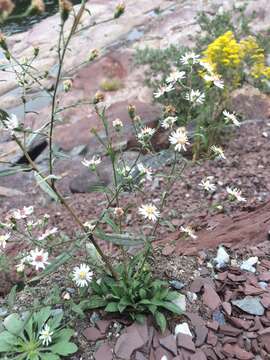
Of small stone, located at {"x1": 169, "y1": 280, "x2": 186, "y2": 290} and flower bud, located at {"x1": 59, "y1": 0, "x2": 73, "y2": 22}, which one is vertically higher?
flower bud, located at {"x1": 59, "y1": 0, "x2": 73, "y2": 22}

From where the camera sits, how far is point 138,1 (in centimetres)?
1052

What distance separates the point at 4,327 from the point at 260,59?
10.9 feet

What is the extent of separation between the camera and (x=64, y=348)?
1903 millimetres

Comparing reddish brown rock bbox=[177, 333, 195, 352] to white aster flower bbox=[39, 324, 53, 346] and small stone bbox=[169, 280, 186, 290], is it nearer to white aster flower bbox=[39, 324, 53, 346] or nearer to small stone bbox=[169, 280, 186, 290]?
small stone bbox=[169, 280, 186, 290]

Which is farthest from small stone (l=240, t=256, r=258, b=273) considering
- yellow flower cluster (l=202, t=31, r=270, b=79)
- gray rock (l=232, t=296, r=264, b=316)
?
yellow flower cluster (l=202, t=31, r=270, b=79)

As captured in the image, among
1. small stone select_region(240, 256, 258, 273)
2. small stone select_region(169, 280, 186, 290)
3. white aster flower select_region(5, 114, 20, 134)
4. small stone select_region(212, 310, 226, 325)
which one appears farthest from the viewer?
small stone select_region(240, 256, 258, 273)

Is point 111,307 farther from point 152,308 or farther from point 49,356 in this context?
point 49,356

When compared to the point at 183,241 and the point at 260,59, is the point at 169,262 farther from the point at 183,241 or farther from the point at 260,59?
the point at 260,59

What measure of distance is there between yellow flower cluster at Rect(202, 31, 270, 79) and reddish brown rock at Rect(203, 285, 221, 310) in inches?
81.7

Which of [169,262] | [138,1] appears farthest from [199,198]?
[138,1]

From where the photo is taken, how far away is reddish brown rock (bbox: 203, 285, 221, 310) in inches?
83.7

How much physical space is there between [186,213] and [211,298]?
1197mm

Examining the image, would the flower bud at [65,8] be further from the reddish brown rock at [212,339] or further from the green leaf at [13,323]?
the reddish brown rock at [212,339]

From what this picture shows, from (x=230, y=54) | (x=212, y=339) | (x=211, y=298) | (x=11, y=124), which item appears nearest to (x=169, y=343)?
(x=212, y=339)
